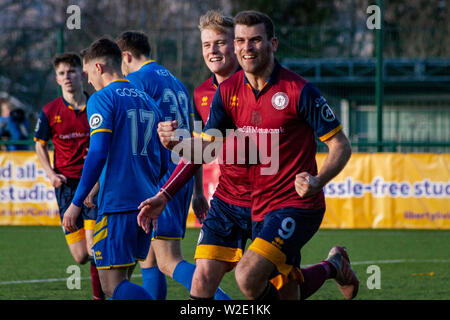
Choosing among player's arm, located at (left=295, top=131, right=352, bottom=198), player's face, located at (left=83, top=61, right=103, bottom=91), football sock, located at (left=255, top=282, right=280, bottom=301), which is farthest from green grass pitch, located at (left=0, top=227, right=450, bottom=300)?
player's arm, located at (left=295, top=131, right=352, bottom=198)

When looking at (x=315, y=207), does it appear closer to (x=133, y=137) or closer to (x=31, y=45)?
(x=133, y=137)

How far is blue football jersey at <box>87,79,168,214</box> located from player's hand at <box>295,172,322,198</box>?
51.0 inches

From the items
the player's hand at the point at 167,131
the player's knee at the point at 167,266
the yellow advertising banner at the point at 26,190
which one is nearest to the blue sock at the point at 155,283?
the player's knee at the point at 167,266

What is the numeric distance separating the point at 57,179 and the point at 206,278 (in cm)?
302

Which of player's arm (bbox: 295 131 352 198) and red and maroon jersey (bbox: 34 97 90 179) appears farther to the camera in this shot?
red and maroon jersey (bbox: 34 97 90 179)

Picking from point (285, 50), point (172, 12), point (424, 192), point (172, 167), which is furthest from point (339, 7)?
point (172, 167)

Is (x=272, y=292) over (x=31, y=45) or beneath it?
beneath

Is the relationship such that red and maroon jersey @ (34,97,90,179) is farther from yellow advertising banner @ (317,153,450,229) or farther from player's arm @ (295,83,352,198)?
yellow advertising banner @ (317,153,450,229)

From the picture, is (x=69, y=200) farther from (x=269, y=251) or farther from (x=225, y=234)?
(x=269, y=251)

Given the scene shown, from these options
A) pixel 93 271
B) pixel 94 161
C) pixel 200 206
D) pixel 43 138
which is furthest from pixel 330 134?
pixel 43 138

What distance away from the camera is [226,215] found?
214 inches

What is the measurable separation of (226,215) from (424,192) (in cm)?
813

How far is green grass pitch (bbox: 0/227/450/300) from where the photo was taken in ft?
24.2

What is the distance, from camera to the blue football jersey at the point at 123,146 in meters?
5.25
